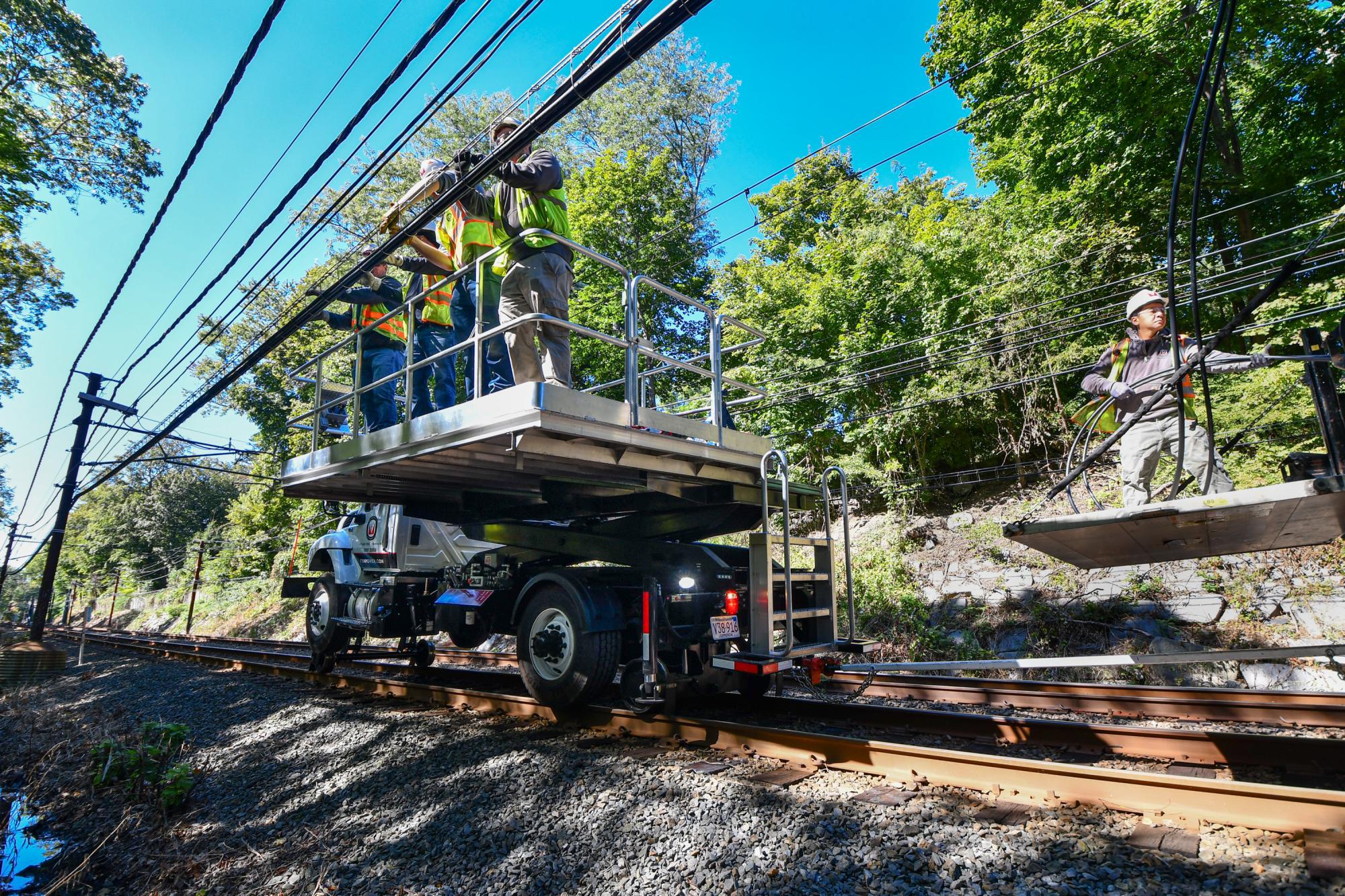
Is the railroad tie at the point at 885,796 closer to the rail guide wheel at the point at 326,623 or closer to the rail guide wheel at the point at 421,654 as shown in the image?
the rail guide wheel at the point at 421,654

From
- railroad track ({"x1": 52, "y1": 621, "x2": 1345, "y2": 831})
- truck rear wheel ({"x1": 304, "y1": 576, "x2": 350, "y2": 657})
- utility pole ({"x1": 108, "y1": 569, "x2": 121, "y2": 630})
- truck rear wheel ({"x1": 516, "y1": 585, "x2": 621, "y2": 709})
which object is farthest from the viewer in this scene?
utility pole ({"x1": 108, "y1": 569, "x2": 121, "y2": 630})

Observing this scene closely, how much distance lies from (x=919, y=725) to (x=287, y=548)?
2935cm

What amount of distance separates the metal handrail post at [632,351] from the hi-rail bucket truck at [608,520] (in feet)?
0.05

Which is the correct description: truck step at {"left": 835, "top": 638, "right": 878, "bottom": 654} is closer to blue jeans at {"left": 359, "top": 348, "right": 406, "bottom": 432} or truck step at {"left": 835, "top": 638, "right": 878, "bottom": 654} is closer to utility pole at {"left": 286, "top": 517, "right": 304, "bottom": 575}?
blue jeans at {"left": 359, "top": 348, "right": 406, "bottom": 432}

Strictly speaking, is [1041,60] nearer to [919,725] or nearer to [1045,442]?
[1045,442]

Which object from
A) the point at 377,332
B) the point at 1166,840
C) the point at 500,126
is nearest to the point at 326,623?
the point at 377,332

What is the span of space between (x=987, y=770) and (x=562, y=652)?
302 centimetres

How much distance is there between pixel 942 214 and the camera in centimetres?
1967

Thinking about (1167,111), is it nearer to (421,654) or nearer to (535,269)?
(535,269)

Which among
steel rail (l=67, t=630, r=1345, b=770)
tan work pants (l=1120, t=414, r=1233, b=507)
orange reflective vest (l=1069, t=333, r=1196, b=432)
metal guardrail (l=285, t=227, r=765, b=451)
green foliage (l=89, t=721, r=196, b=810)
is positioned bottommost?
green foliage (l=89, t=721, r=196, b=810)

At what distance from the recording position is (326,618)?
27.5 ft

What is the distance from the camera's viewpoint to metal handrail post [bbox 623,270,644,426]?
441 cm

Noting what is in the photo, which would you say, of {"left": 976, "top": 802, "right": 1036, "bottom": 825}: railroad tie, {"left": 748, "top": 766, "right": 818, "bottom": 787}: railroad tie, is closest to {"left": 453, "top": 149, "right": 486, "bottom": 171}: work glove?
{"left": 748, "top": 766, "right": 818, "bottom": 787}: railroad tie

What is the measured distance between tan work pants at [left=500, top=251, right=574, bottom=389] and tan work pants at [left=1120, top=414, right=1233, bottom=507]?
3.83 m
